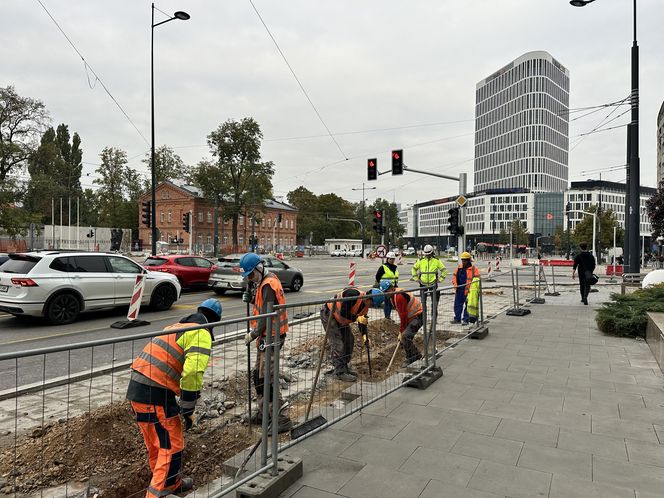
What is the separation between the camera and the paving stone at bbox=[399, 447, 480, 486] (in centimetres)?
336

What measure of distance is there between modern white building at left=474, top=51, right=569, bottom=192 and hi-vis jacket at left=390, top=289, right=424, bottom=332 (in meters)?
105

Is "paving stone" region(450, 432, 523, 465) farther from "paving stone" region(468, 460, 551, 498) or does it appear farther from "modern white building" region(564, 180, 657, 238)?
"modern white building" region(564, 180, 657, 238)

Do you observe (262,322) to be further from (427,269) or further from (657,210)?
(657,210)

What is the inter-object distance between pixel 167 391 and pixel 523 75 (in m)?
116

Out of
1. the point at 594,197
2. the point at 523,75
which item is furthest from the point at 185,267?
the point at 594,197

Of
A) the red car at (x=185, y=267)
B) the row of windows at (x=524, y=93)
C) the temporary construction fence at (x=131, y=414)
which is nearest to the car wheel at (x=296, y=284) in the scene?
the red car at (x=185, y=267)

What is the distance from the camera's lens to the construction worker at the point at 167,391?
3100mm

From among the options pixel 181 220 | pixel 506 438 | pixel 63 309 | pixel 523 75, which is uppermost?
pixel 523 75

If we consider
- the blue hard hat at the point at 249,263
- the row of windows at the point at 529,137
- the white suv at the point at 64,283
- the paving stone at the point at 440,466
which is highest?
the row of windows at the point at 529,137

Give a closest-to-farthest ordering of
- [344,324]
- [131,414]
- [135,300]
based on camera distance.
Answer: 1. [131,414]
2. [344,324]
3. [135,300]

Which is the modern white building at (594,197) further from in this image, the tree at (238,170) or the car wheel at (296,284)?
the car wheel at (296,284)

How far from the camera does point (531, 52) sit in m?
104

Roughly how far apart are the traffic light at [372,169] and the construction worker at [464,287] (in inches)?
465

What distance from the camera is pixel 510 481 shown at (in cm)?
330
